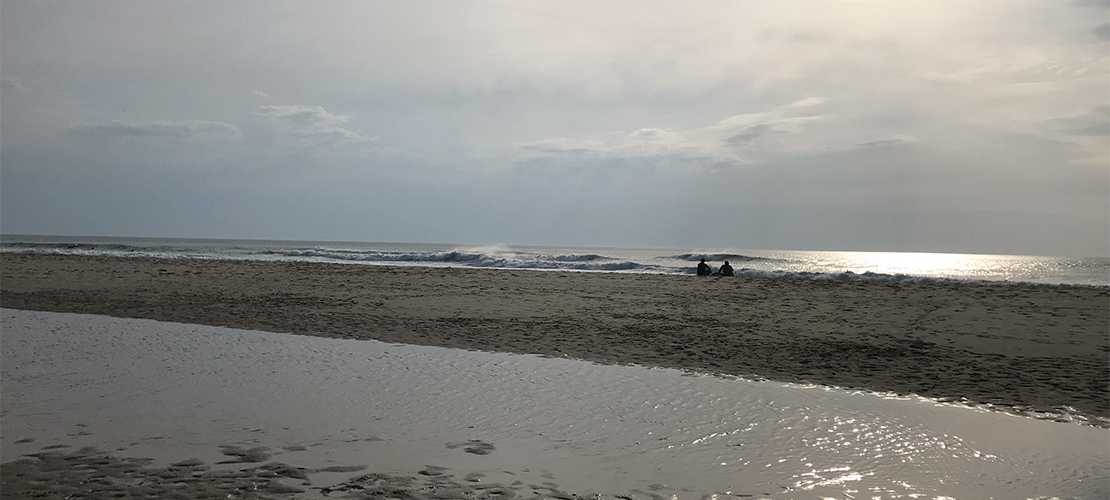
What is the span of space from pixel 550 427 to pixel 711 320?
900 centimetres

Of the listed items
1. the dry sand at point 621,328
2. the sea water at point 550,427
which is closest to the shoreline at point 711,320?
the dry sand at point 621,328

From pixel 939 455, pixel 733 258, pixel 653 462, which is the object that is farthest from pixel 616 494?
pixel 733 258

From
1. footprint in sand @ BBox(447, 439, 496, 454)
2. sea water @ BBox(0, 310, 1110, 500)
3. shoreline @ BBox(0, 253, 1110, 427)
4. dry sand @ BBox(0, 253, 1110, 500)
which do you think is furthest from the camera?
shoreline @ BBox(0, 253, 1110, 427)

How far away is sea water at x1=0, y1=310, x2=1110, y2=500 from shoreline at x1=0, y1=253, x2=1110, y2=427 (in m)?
1.39

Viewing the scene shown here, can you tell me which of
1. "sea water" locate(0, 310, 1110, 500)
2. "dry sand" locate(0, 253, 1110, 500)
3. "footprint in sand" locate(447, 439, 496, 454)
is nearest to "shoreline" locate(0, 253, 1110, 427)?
"dry sand" locate(0, 253, 1110, 500)

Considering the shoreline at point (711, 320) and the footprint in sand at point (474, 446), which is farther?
the shoreline at point (711, 320)

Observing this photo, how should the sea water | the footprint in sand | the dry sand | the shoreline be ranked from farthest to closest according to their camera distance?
the shoreline, the footprint in sand, the sea water, the dry sand

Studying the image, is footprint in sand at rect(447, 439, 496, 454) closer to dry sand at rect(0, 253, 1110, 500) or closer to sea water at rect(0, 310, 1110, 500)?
sea water at rect(0, 310, 1110, 500)

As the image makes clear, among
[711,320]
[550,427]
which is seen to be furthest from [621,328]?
[550,427]

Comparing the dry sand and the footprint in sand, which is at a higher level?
the dry sand

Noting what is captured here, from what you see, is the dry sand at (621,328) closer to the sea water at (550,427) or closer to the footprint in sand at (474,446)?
the sea water at (550,427)

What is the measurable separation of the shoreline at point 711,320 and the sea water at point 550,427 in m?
1.39

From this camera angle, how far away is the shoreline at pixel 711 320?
9.27 metres

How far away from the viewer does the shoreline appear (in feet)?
30.4
